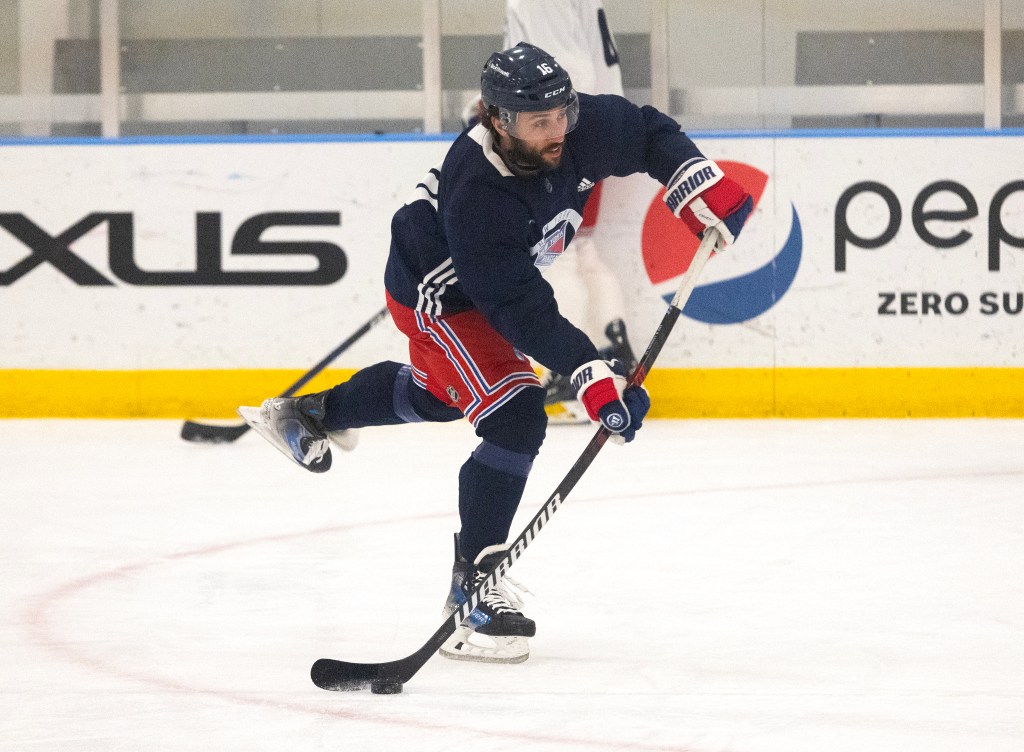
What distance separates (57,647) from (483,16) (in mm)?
3582

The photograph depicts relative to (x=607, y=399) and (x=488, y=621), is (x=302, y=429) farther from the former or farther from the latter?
(x=607, y=399)

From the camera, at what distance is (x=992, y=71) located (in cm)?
500

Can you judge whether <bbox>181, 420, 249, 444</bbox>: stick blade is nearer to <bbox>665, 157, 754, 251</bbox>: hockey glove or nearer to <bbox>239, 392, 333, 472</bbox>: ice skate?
<bbox>239, 392, 333, 472</bbox>: ice skate

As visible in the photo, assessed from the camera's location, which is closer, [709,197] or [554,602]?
[709,197]

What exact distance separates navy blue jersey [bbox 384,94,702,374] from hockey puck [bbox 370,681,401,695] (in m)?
0.47

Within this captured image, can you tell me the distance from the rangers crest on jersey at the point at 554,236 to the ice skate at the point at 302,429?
600 mm

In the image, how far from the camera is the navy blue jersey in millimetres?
1914

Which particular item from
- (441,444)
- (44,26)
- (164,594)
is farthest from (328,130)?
(164,594)

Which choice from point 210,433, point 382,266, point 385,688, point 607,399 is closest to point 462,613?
point 385,688

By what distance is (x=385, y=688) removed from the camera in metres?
1.83

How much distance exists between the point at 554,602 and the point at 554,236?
640mm

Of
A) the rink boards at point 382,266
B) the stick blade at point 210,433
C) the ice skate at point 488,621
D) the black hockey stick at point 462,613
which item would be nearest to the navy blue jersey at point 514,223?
the black hockey stick at point 462,613

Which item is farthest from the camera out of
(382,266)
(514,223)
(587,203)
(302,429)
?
(382,266)

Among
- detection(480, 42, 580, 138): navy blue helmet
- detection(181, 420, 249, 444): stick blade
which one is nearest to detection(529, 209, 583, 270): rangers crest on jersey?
detection(480, 42, 580, 138): navy blue helmet
